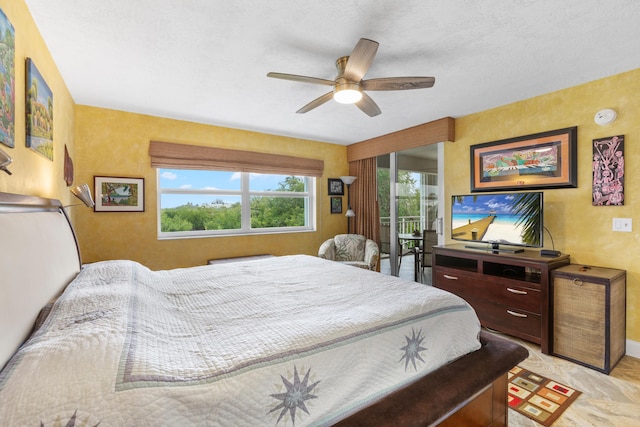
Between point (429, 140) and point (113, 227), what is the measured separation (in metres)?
3.95

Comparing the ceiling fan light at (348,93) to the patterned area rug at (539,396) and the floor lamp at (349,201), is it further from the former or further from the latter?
the floor lamp at (349,201)

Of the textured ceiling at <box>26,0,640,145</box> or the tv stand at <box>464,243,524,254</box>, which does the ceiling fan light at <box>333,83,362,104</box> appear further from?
the tv stand at <box>464,243,524,254</box>

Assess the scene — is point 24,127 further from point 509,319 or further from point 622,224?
point 622,224

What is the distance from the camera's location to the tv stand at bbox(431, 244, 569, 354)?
254cm

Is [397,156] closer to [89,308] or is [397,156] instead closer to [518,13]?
[518,13]

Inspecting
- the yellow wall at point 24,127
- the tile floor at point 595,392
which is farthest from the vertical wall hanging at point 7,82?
the tile floor at point 595,392

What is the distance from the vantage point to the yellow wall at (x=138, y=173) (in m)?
3.19

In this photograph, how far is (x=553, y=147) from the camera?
9.39 ft

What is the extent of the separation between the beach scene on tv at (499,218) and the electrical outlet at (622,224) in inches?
21.8

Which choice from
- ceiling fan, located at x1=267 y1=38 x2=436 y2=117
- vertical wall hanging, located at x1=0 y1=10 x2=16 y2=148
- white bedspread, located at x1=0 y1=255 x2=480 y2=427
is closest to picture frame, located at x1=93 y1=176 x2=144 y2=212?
white bedspread, located at x1=0 y1=255 x2=480 y2=427

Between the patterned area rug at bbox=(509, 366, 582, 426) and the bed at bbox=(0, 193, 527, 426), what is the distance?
1.98 feet

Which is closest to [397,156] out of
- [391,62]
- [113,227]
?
[391,62]

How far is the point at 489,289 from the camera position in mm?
2881

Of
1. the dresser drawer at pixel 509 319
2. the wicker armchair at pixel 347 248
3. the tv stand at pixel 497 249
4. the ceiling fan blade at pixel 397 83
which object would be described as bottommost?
the dresser drawer at pixel 509 319
